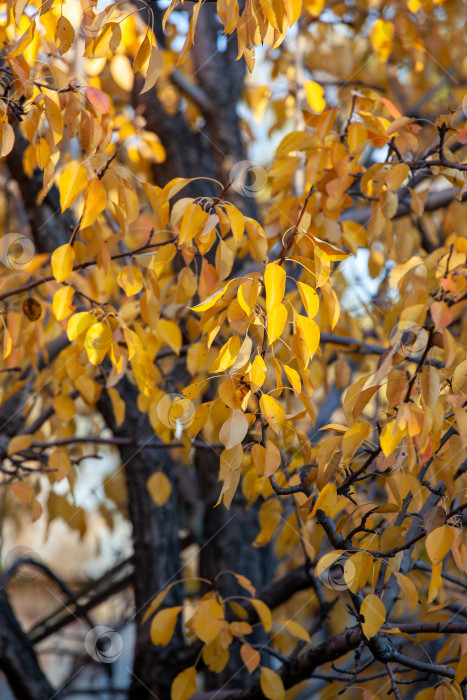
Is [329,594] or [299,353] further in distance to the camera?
[329,594]

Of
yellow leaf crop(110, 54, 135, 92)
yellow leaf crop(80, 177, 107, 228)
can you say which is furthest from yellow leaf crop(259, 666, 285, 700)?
yellow leaf crop(110, 54, 135, 92)

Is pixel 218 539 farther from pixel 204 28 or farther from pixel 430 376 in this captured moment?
pixel 204 28

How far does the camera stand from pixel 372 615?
35.7 inches

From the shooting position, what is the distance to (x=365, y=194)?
1.45 m

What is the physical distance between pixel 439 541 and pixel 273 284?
0.40 metres

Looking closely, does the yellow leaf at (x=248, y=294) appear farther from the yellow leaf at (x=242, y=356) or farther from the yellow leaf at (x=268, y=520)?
the yellow leaf at (x=268, y=520)

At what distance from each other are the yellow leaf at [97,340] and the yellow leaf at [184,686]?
2.08ft

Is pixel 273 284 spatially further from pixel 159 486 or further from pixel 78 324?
pixel 159 486

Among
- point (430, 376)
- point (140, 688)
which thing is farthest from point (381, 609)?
point (140, 688)

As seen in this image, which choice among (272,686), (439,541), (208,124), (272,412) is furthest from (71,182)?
(208,124)

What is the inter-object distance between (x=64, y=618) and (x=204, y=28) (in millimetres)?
2102
